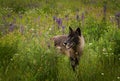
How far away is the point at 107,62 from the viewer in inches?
234

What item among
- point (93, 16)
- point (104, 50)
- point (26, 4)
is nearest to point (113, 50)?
point (104, 50)

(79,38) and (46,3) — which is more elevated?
(79,38)

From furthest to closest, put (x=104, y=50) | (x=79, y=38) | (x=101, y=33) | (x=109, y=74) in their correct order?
(x=101, y=33)
(x=79, y=38)
(x=104, y=50)
(x=109, y=74)

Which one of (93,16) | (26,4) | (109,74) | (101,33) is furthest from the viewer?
(26,4)

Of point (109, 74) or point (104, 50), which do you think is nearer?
point (109, 74)

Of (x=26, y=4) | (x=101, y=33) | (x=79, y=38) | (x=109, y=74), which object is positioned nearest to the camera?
(x=109, y=74)

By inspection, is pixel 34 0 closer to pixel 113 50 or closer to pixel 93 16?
pixel 93 16

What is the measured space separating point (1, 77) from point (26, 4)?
974cm

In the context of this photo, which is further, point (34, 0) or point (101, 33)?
point (34, 0)

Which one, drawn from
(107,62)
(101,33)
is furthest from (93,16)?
(107,62)

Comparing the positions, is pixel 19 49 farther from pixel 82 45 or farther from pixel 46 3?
pixel 46 3

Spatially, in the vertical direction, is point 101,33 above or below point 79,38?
below

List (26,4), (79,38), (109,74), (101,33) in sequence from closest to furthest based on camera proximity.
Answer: (109,74) → (79,38) → (101,33) → (26,4)

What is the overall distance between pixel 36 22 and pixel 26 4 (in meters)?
4.58
